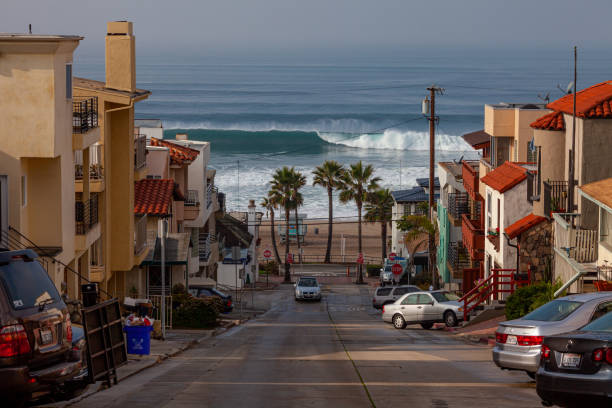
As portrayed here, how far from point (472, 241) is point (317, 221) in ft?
163

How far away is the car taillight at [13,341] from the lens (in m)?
10.5

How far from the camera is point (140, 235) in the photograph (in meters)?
35.5

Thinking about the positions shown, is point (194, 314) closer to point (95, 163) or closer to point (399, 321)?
point (95, 163)

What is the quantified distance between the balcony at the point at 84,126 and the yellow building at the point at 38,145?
0.40 ft

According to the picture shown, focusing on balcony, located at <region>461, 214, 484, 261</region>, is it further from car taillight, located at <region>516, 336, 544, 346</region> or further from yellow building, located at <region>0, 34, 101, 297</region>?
car taillight, located at <region>516, 336, 544, 346</region>

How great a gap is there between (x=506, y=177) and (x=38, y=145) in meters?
19.7

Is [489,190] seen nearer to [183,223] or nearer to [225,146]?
[183,223]

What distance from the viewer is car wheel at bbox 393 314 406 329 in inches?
1417

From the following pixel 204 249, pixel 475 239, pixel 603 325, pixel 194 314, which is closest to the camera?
pixel 603 325

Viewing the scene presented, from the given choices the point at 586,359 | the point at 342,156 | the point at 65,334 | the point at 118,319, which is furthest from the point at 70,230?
the point at 342,156

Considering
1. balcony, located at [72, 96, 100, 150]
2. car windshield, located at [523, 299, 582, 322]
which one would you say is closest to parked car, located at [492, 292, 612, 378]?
car windshield, located at [523, 299, 582, 322]

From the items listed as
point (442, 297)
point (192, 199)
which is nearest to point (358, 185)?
point (192, 199)

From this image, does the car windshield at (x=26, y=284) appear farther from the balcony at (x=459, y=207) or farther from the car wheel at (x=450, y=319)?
the balcony at (x=459, y=207)

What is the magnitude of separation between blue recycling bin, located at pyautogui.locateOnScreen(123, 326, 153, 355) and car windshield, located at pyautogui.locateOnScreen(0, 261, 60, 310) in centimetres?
1024
